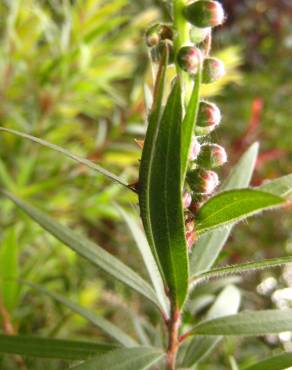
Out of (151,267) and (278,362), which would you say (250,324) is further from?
(151,267)

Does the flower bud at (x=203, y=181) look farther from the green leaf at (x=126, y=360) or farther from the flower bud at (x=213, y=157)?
the green leaf at (x=126, y=360)

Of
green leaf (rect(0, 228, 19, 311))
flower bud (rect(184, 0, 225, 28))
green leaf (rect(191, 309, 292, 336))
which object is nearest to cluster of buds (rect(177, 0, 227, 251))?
flower bud (rect(184, 0, 225, 28))

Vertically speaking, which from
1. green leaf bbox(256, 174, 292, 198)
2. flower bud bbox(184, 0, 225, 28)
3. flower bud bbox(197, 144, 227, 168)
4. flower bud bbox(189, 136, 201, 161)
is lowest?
green leaf bbox(256, 174, 292, 198)

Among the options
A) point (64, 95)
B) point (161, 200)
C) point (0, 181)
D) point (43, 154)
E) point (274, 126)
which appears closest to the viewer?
point (161, 200)

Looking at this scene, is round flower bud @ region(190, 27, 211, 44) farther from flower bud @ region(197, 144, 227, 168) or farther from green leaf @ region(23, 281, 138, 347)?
green leaf @ region(23, 281, 138, 347)

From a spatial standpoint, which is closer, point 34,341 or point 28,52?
point 34,341

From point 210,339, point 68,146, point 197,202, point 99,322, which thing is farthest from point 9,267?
point 68,146

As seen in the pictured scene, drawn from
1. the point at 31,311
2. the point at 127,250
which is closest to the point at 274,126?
the point at 127,250

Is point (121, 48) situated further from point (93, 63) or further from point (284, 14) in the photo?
point (284, 14)
